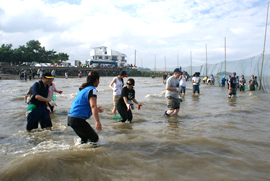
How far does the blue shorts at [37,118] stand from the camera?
14.8ft

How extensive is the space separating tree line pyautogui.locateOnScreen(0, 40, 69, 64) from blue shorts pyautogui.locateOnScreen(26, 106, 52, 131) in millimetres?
58897

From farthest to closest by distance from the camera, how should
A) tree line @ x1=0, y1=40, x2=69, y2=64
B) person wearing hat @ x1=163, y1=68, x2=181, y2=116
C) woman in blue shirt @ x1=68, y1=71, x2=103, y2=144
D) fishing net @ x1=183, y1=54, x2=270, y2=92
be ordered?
tree line @ x1=0, y1=40, x2=69, y2=64 → fishing net @ x1=183, y1=54, x2=270, y2=92 → person wearing hat @ x1=163, y1=68, x2=181, y2=116 → woman in blue shirt @ x1=68, y1=71, x2=103, y2=144

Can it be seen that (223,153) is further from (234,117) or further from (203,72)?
(203,72)

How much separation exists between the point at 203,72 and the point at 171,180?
109ft

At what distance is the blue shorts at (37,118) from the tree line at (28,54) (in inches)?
2319

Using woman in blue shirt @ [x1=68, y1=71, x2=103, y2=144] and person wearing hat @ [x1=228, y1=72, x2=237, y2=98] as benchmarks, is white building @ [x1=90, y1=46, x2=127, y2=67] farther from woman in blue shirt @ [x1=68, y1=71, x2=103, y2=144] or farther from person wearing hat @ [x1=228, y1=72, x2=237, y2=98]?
woman in blue shirt @ [x1=68, y1=71, x2=103, y2=144]

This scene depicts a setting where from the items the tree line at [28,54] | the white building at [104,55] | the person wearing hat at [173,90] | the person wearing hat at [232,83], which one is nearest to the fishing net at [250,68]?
the person wearing hat at [232,83]

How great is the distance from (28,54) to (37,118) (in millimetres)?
61433

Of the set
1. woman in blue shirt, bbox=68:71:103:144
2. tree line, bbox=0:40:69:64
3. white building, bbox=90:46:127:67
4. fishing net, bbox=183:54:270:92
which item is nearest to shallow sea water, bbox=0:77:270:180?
woman in blue shirt, bbox=68:71:103:144

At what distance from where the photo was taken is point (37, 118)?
4559 millimetres

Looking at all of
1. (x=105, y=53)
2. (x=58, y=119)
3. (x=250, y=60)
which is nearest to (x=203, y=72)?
(x=250, y=60)

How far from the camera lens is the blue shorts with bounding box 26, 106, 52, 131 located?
14.8ft

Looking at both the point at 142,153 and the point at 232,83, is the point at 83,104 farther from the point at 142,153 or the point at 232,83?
the point at 232,83

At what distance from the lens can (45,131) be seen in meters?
5.00
